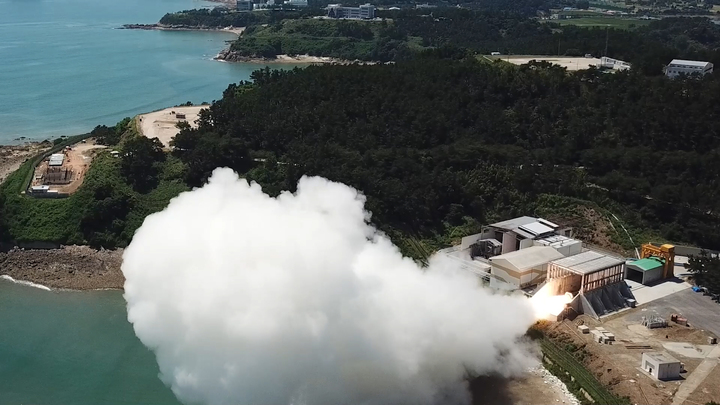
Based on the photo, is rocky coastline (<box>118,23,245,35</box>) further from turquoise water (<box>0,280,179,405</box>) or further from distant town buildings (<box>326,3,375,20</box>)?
turquoise water (<box>0,280,179,405</box>)

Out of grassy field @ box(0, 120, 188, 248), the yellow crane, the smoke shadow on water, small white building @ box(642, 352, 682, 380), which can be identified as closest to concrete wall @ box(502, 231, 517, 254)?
the yellow crane

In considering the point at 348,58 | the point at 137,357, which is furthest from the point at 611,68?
the point at 348,58


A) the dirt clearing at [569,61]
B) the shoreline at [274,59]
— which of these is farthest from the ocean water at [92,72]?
the dirt clearing at [569,61]

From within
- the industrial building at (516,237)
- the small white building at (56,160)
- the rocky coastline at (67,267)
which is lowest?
the rocky coastline at (67,267)

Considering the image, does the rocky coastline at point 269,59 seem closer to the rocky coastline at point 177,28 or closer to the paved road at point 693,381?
the rocky coastline at point 177,28

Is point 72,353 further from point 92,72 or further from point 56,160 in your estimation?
point 92,72

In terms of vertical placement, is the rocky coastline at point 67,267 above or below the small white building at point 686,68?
below
